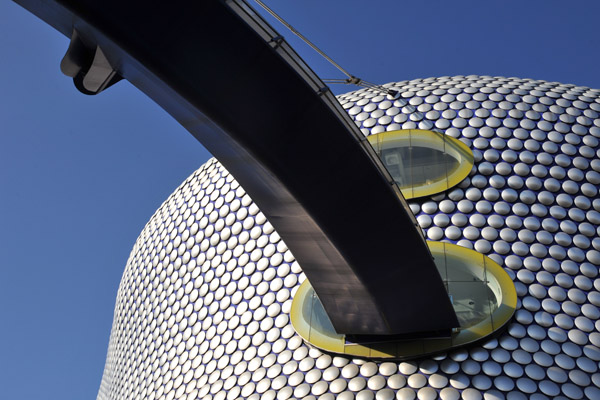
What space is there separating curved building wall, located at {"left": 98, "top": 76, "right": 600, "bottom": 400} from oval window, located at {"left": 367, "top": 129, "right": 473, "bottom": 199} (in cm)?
22

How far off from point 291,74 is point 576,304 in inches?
235

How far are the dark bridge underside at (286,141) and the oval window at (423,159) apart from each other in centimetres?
270

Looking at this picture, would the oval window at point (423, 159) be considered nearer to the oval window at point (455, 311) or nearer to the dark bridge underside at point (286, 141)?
the oval window at point (455, 311)

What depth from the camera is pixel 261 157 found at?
8.46 meters

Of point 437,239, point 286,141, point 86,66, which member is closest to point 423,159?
point 437,239

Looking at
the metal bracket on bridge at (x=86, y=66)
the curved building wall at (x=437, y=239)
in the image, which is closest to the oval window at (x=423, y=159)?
the curved building wall at (x=437, y=239)

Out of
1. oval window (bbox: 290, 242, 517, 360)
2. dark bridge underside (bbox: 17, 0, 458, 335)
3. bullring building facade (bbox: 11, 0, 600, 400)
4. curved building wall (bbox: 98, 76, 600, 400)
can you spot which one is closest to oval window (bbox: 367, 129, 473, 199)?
bullring building facade (bbox: 11, 0, 600, 400)

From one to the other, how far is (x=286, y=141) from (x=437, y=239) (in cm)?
455

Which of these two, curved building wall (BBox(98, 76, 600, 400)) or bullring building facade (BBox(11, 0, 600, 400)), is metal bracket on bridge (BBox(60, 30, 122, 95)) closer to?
bullring building facade (BBox(11, 0, 600, 400))

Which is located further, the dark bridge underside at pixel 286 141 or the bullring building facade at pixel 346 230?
the bullring building facade at pixel 346 230

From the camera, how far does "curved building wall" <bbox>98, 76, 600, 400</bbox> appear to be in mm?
10430

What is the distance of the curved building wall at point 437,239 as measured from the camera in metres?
10.4

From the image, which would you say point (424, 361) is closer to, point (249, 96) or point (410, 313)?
point (410, 313)

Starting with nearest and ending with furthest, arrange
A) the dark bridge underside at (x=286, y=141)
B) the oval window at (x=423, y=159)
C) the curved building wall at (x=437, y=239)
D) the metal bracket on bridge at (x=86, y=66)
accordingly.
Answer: the dark bridge underside at (x=286, y=141) < the metal bracket on bridge at (x=86, y=66) < the curved building wall at (x=437, y=239) < the oval window at (x=423, y=159)
